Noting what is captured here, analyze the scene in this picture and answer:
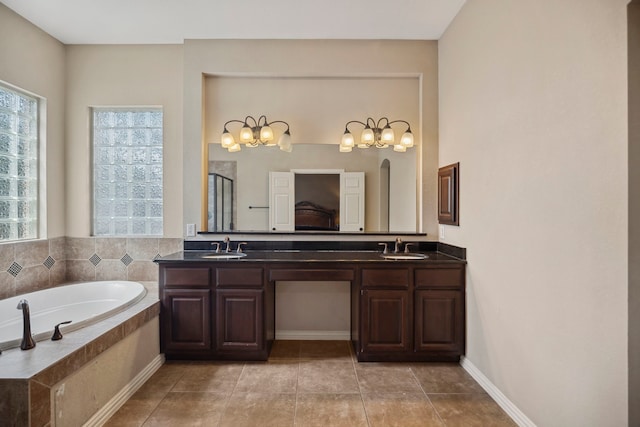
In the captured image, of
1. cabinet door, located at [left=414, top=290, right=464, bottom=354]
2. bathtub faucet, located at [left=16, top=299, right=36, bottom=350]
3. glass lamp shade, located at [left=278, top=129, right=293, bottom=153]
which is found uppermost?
glass lamp shade, located at [left=278, top=129, right=293, bottom=153]

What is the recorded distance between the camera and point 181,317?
2723 millimetres

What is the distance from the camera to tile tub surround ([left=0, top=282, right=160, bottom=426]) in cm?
149

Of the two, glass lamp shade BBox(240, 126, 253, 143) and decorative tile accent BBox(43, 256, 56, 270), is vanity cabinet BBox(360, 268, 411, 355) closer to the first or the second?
glass lamp shade BBox(240, 126, 253, 143)

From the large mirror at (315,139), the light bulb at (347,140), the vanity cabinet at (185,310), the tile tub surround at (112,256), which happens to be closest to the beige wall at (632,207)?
the large mirror at (315,139)

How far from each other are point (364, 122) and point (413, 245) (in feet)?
4.17

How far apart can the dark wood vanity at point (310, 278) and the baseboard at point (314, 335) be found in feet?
1.85

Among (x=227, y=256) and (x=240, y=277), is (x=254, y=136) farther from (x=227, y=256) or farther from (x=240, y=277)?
(x=240, y=277)

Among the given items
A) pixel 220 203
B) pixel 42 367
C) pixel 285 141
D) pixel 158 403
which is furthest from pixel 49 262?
pixel 285 141

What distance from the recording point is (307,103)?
3.33 meters

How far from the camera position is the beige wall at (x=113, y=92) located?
336 cm

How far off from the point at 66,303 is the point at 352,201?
2689mm

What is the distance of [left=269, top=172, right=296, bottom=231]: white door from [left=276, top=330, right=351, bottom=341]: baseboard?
→ 1.00 m

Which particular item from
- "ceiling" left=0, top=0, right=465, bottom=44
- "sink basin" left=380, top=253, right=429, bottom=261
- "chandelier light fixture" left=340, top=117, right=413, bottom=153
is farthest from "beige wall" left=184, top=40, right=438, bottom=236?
"sink basin" left=380, top=253, right=429, bottom=261

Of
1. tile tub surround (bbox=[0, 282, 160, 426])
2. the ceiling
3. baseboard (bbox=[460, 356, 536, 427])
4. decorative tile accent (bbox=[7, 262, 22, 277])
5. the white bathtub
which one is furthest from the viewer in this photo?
decorative tile accent (bbox=[7, 262, 22, 277])
